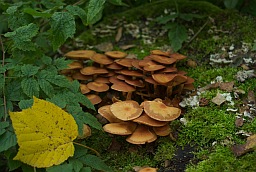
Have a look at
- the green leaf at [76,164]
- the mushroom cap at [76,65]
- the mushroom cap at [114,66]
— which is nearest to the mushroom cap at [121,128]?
the green leaf at [76,164]

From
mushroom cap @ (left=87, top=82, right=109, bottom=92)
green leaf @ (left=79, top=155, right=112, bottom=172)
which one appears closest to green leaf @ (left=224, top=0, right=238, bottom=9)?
mushroom cap @ (left=87, top=82, right=109, bottom=92)

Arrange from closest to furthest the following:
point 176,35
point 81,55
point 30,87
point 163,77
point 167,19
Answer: point 30,87
point 163,77
point 81,55
point 176,35
point 167,19

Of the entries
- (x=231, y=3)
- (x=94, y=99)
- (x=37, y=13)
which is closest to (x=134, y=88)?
(x=94, y=99)

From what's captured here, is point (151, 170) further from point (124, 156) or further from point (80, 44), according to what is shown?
point (80, 44)

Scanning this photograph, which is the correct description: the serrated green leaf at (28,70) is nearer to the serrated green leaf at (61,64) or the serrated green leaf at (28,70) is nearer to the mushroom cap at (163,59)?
the serrated green leaf at (61,64)

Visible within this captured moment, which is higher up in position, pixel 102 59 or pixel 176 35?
pixel 176 35

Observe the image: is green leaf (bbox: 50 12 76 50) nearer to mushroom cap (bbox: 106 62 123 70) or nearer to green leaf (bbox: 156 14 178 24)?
mushroom cap (bbox: 106 62 123 70)

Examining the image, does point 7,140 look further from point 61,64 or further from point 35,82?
point 61,64
